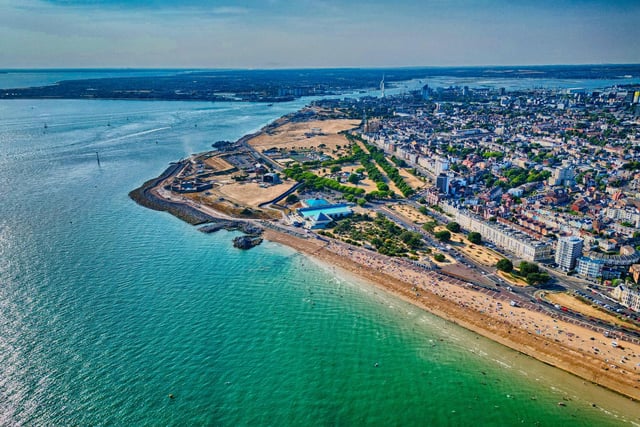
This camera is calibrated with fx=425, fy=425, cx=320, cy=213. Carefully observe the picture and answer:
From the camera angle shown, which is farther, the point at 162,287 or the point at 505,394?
the point at 162,287

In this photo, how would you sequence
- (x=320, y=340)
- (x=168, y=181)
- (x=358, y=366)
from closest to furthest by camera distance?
(x=358, y=366) → (x=320, y=340) → (x=168, y=181)

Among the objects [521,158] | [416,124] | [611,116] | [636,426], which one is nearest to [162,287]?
[636,426]

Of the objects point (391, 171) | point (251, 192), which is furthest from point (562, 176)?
point (251, 192)

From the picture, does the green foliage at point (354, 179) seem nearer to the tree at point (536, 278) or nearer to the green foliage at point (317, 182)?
the green foliage at point (317, 182)

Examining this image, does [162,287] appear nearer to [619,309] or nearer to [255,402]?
[255,402]

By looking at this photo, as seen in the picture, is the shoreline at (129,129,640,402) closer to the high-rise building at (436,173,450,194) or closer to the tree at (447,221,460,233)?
the tree at (447,221,460,233)

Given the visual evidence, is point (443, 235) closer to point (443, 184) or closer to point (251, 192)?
point (443, 184)
